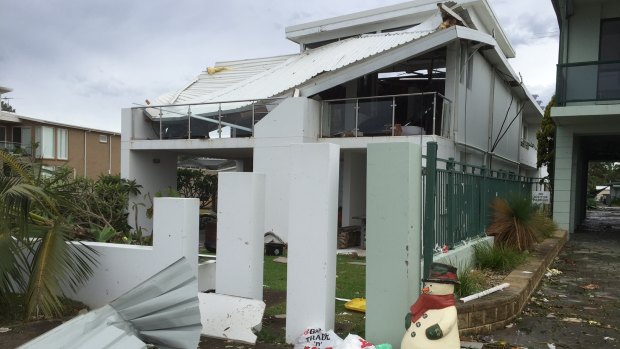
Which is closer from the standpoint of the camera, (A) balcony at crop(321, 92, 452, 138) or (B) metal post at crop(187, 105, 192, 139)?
(A) balcony at crop(321, 92, 452, 138)

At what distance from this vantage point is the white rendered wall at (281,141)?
1297 cm

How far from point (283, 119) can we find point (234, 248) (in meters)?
8.15

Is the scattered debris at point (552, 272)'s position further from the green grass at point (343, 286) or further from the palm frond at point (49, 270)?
the palm frond at point (49, 270)

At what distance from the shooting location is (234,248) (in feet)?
17.6

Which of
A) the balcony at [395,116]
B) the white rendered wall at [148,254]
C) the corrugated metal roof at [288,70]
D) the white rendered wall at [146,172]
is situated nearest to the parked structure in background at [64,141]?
the white rendered wall at [146,172]

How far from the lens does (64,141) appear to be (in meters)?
31.4

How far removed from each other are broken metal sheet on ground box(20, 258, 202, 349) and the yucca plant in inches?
254

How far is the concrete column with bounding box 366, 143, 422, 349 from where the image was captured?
4812mm

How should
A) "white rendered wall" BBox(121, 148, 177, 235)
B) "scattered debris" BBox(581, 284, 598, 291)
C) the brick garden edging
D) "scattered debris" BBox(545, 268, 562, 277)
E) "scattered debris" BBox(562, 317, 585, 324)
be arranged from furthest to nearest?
"white rendered wall" BBox(121, 148, 177, 235) → "scattered debris" BBox(545, 268, 562, 277) → "scattered debris" BBox(581, 284, 598, 291) → "scattered debris" BBox(562, 317, 585, 324) → the brick garden edging

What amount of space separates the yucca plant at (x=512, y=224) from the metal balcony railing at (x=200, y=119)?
650cm

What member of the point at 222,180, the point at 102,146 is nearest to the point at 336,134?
the point at 222,180

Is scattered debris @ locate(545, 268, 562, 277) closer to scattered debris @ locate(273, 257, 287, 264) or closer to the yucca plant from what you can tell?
the yucca plant

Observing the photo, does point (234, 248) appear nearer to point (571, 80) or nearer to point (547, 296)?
point (547, 296)

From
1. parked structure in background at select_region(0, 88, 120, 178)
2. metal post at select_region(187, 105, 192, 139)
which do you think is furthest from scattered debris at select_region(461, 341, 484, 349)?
parked structure in background at select_region(0, 88, 120, 178)
